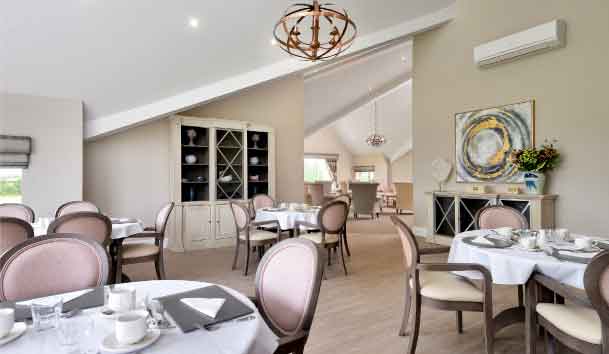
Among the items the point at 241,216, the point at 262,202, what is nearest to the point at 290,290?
the point at 241,216

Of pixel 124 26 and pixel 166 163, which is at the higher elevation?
pixel 124 26

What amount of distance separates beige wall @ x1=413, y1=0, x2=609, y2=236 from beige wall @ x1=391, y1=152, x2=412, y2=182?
8075 mm

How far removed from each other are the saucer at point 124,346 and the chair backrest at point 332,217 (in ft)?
10.0

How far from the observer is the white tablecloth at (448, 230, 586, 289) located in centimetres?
192

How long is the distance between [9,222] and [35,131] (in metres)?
2.34

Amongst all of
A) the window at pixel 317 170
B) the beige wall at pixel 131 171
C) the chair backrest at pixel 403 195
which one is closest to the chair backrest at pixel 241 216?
the beige wall at pixel 131 171

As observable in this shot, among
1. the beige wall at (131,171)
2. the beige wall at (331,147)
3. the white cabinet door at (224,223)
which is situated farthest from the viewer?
the beige wall at (331,147)

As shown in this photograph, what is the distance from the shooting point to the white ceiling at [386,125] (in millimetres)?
11641

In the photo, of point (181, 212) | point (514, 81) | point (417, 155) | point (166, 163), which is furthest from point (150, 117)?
point (514, 81)

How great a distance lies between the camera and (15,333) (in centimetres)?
106

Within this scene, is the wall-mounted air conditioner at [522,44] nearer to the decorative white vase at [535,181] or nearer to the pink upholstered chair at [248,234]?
the decorative white vase at [535,181]

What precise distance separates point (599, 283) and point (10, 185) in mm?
5485

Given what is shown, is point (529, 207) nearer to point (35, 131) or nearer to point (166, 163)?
point (166, 163)

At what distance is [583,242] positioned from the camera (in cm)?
222
